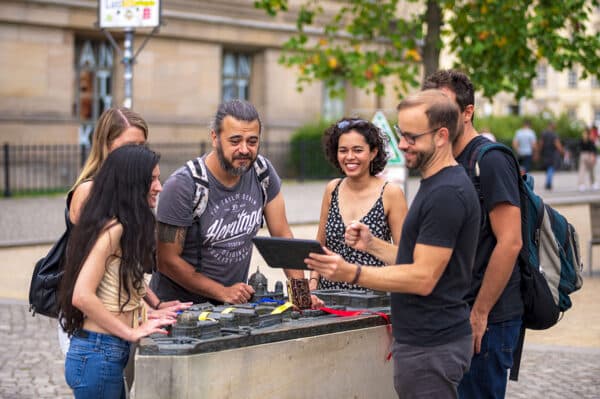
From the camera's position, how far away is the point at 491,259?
4.13m

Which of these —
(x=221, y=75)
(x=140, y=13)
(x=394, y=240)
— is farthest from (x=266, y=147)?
(x=394, y=240)

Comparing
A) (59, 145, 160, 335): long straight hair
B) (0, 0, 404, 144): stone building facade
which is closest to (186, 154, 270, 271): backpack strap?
(59, 145, 160, 335): long straight hair

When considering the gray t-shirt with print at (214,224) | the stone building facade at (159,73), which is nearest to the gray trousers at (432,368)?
the gray t-shirt with print at (214,224)

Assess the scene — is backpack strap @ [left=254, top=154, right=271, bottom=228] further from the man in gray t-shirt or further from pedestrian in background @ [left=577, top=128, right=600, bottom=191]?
pedestrian in background @ [left=577, top=128, right=600, bottom=191]

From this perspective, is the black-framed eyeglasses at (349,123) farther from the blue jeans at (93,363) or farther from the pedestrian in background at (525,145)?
the pedestrian in background at (525,145)

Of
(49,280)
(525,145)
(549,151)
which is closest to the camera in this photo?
(49,280)

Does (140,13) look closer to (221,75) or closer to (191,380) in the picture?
(191,380)

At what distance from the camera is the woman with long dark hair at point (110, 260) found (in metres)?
3.92

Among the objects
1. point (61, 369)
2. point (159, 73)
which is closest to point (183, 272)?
point (61, 369)

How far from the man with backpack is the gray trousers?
446mm

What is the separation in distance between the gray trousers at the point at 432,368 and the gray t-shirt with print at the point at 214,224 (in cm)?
141

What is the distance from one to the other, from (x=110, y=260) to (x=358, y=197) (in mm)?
1590

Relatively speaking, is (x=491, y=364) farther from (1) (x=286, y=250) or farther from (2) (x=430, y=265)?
(1) (x=286, y=250)

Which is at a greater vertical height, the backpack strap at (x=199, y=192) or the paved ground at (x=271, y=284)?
the backpack strap at (x=199, y=192)
